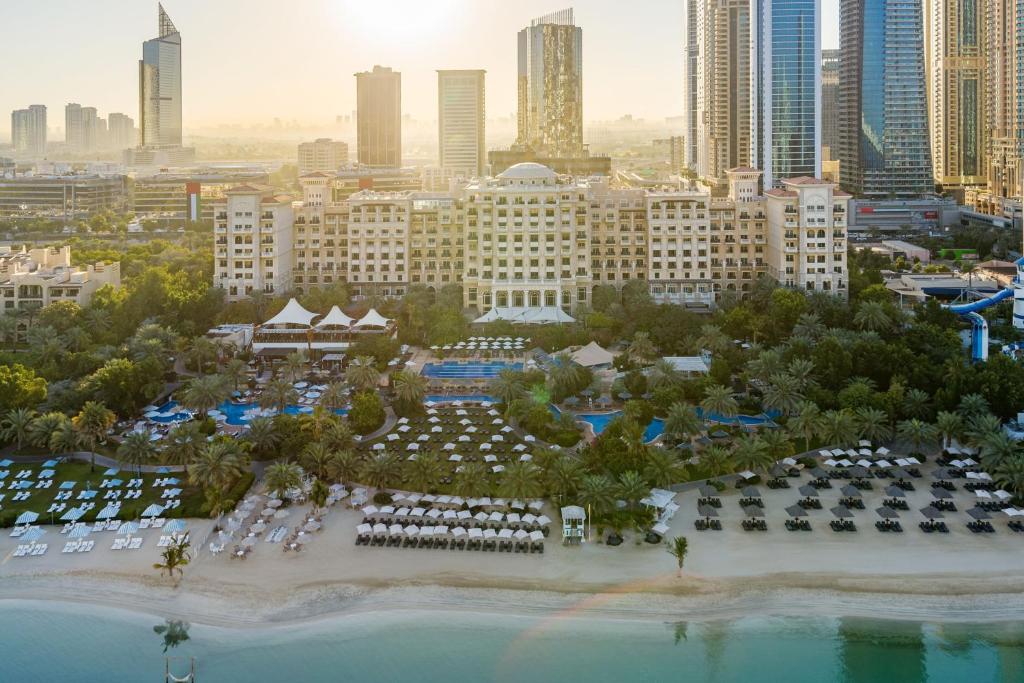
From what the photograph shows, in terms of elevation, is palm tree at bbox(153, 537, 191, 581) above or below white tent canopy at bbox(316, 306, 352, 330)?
below

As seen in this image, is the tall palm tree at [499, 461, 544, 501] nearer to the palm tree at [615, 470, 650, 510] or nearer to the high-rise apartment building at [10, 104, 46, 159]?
the palm tree at [615, 470, 650, 510]

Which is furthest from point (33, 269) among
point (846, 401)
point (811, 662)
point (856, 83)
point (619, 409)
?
point (856, 83)

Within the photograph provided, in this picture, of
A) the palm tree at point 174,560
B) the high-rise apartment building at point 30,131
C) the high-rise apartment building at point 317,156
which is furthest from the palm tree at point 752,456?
the high-rise apartment building at point 30,131

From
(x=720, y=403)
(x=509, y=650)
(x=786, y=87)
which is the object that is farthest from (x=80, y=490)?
(x=786, y=87)

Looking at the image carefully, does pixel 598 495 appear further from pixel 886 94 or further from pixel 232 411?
pixel 886 94

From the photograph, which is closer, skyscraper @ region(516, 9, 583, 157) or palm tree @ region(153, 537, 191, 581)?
palm tree @ region(153, 537, 191, 581)

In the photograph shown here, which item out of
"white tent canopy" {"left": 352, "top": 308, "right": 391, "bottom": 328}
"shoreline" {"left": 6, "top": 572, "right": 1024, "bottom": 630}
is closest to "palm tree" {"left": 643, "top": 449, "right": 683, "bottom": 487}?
"shoreline" {"left": 6, "top": 572, "right": 1024, "bottom": 630}
